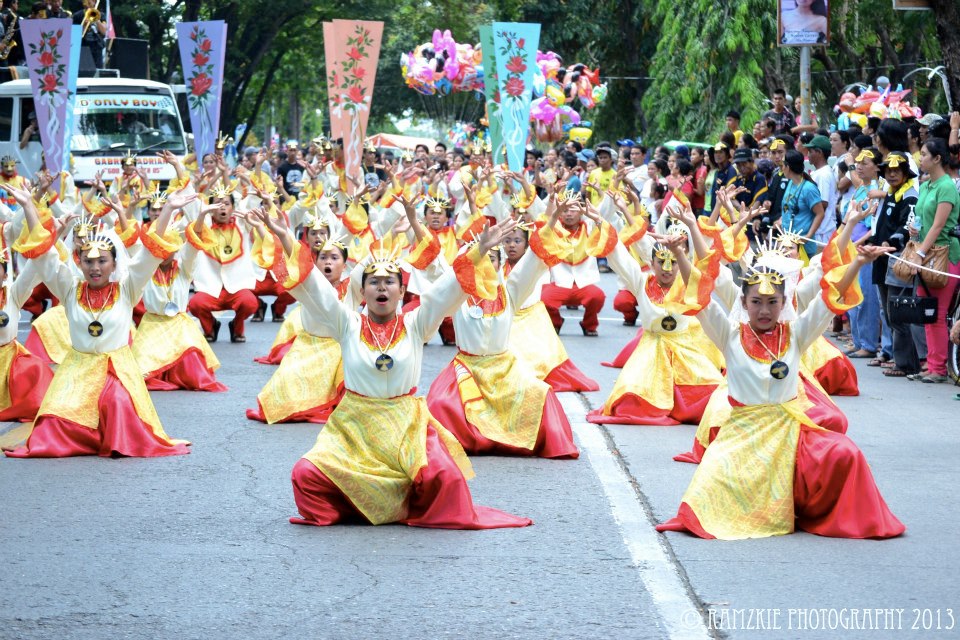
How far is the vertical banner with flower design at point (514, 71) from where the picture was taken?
14875 millimetres

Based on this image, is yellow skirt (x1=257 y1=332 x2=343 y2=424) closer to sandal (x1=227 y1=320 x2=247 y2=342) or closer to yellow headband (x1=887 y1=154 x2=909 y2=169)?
sandal (x1=227 y1=320 x2=247 y2=342)

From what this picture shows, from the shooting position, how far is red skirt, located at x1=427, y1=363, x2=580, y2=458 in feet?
26.0

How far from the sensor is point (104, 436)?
786 cm

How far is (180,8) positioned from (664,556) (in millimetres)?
29956

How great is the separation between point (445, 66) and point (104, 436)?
2122 cm

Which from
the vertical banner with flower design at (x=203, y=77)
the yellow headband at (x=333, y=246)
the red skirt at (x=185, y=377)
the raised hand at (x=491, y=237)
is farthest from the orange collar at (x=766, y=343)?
the vertical banner with flower design at (x=203, y=77)

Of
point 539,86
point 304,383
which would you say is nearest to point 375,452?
point 304,383

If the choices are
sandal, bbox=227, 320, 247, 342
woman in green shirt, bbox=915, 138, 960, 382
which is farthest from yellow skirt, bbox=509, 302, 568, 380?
sandal, bbox=227, 320, 247, 342

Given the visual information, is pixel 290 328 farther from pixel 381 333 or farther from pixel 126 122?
pixel 126 122

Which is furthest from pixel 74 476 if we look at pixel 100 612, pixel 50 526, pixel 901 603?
pixel 901 603

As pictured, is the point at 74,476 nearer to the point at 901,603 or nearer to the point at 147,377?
the point at 147,377

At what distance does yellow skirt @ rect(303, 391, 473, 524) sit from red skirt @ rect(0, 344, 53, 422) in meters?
3.68

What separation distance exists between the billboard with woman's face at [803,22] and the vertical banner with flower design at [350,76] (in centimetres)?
498

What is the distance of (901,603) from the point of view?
493 centimetres
